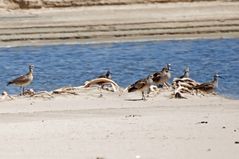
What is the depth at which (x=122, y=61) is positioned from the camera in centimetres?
2667

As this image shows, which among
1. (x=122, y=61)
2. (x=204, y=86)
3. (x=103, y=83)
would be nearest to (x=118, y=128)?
(x=204, y=86)

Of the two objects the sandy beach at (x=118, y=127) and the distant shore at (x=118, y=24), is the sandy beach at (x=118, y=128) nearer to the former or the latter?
the sandy beach at (x=118, y=127)

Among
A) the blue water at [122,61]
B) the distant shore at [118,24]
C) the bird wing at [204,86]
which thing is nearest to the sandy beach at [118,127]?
the bird wing at [204,86]

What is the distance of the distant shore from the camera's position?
116ft

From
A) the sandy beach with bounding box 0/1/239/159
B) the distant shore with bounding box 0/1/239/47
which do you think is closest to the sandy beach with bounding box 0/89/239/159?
the sandy beach with bounding box 0/1/239/159

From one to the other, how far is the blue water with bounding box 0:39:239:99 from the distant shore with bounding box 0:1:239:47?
6.03ft

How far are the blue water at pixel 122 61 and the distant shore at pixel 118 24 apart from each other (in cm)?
184

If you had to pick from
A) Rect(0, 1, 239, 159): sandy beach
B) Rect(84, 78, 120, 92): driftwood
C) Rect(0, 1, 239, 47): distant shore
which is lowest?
Rect(0, 1, 239, 47): distant shore

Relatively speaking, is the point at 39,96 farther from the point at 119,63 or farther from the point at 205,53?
the point at 205,53

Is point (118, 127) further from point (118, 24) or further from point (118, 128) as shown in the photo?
point (118, 24)

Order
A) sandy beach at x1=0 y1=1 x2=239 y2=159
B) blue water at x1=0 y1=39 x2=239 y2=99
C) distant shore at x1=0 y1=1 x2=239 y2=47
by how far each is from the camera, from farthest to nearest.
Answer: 1. distant shore at x1=0 y1=1 x2=239 y2=47
2. blue water at x1=0 y1=39 x2=239 y2=99
3. sandy beach at x1=0 y1=1 x2=239 y2=159

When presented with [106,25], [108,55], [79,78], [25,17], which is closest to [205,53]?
[108,55]

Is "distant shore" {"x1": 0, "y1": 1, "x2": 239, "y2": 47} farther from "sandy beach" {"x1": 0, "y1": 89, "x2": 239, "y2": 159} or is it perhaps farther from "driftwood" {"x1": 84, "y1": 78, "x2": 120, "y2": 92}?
"sandy beach" {"x1": 0, "y1": 89, "x2": 239, "y2": 159}

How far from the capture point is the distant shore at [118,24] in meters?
35.3
